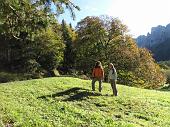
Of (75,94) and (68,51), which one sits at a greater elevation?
(68,51)

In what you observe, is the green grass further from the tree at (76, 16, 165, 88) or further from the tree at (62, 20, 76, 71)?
the tree at (62, 20, 76, 71)

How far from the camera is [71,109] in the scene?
24047mm

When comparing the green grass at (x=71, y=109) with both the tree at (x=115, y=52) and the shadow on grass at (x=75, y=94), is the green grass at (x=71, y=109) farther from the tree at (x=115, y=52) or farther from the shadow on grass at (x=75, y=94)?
the tree at (x=115, y=52)

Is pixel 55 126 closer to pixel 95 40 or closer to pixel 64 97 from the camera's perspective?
pixel 64 97

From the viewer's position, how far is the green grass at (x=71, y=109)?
818 inches

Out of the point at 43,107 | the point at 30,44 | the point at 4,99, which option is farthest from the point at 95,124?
the point at 30,44

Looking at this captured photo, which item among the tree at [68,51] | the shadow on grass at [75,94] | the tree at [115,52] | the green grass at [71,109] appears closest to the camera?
the green grass at [71,109]

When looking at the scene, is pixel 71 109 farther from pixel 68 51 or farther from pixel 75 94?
pixel 68 51

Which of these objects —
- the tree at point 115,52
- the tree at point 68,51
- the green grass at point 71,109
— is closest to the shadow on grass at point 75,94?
the green grass at point 71,109

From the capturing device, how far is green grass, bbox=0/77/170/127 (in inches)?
818

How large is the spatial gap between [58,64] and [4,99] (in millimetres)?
73026

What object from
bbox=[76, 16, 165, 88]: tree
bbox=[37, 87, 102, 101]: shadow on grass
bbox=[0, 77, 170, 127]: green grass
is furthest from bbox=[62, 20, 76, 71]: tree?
bbox=[37, 87, 102, 101]: shadow on grass

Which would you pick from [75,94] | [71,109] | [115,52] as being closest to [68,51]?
[115,52]

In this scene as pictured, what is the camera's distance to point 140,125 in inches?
880
